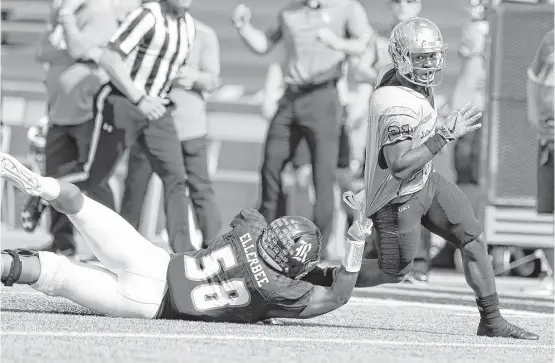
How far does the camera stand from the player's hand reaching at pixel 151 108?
28.6ft

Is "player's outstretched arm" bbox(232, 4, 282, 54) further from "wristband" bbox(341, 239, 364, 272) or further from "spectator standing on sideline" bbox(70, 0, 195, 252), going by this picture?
"wristband" bbox(341, 239, 364, 272)

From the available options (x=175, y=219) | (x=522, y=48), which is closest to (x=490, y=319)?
(x=175, y=219)

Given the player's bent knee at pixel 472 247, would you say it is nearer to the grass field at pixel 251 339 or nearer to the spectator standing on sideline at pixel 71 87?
the grass field at pixel 251 339

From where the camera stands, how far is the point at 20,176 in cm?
615

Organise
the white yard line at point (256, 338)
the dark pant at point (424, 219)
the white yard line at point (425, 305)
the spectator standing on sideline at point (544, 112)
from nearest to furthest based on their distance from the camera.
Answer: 1. the white yard line at point (256, 338)
2. the dark pant at point (424, 219)
3. the white yard line at point (425, 305)
4. the spectator standing on sideline at point (544, 112)

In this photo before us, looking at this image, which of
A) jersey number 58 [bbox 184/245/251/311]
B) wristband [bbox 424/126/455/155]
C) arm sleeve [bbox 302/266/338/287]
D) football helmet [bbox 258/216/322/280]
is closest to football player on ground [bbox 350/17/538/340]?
wristband [bbox 424/126/455/155]

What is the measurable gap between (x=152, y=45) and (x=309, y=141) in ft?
4.42

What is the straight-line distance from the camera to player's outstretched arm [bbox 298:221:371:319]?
20.1 feet

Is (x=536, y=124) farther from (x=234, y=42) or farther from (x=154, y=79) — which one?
(x=234, y=42)

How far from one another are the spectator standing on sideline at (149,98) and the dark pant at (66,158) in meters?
0.99

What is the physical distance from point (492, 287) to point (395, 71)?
102 cm

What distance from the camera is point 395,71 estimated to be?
635 centimetres

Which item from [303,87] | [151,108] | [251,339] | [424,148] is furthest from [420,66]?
[303,87]

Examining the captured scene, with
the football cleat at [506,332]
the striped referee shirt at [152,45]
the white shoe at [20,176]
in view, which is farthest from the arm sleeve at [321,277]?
the striped referee shirt at [152,45]
